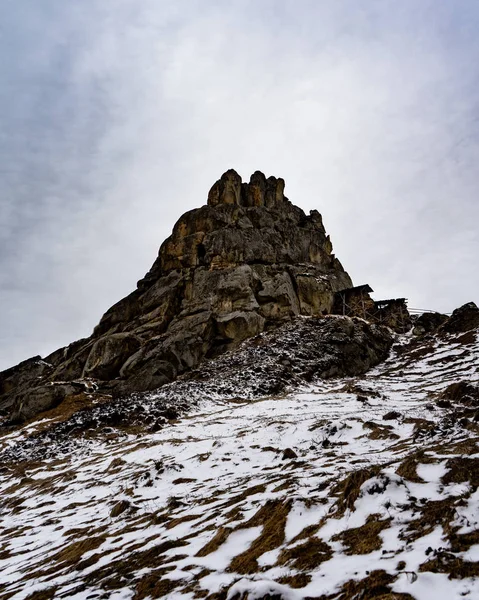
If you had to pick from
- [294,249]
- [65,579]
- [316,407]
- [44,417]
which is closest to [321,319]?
[294,249]

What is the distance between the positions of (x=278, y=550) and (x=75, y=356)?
4797 cm

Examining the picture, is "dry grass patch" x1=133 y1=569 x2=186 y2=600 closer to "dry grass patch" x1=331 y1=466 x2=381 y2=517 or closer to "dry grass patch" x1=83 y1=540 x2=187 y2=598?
"dry grass patch" x1=83 y1=540 x2=187 y2=598

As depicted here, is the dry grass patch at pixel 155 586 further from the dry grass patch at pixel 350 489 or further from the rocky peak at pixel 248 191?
the rocky peak at pixel 248 191

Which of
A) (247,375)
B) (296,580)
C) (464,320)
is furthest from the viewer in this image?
(464,320)

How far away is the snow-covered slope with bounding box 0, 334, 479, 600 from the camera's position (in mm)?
4809

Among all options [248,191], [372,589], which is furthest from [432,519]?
[248,191]

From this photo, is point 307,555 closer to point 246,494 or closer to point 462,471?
point 462,471

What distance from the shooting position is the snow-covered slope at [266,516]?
4.81 m

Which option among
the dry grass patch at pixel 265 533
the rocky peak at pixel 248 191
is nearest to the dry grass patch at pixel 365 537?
the dry grass patch at pixel 265 533

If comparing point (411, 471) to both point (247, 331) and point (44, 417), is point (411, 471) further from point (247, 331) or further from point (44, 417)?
point (247, 331)

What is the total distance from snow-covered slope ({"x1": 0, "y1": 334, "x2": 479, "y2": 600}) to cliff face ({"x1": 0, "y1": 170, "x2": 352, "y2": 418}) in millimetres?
22174

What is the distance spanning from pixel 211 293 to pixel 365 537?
143ft

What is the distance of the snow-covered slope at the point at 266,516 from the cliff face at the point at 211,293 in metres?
22.2

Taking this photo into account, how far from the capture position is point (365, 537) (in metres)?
5.61
